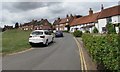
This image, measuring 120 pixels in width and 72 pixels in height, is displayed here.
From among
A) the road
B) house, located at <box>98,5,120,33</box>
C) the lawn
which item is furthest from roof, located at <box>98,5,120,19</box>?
the road

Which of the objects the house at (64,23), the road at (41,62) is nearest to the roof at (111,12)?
the house at (64,23)

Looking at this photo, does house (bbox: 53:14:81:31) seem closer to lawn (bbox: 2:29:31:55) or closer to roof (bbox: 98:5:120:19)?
roof (bbox: 98:5:120:19)

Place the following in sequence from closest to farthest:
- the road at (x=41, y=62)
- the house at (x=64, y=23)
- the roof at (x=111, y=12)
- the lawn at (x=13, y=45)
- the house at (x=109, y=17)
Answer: the road at (x=41, y=62) < the lawn at (x=13, y=45) < the house at (x=109, y=17) < the roof at (x=111, y=12) < the house at (x=64, y=23)

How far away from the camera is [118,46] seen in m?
6.77

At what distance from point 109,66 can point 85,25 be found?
256ft

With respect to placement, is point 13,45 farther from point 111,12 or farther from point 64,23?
point 64,23

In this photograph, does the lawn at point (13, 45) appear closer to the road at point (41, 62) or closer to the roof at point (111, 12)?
the road at point (41, 62)

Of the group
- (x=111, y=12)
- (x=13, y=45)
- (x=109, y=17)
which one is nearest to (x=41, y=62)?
(x=13, y=45)

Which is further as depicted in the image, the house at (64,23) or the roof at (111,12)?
the house at (64,23)

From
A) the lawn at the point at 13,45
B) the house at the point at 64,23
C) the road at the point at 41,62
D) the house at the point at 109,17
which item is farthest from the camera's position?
the house at the point at 64,23

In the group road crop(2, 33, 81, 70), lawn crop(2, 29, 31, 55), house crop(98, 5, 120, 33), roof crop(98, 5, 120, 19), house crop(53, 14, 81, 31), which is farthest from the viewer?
house crop(53, 14, 81, 31)

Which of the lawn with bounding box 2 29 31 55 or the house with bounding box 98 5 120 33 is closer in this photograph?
the lawn with bounding box 2 29 31 55

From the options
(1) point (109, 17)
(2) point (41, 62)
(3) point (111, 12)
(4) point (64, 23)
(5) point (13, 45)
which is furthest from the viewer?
(4) point (64, 23)

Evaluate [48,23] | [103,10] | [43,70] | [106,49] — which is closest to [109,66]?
[106,49]
